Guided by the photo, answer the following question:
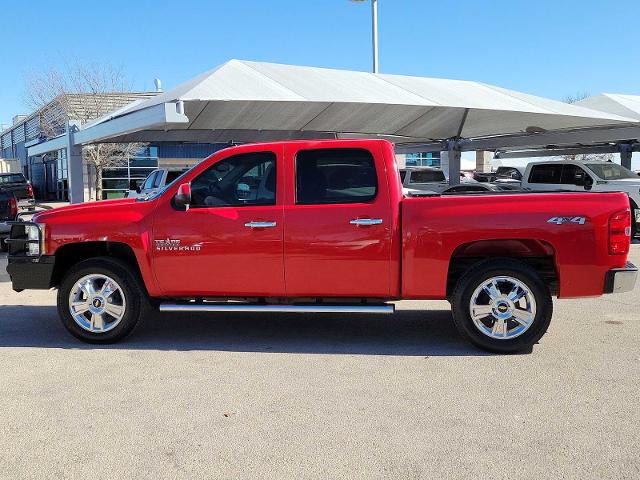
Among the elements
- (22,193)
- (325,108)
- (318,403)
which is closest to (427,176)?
A: (325,108)

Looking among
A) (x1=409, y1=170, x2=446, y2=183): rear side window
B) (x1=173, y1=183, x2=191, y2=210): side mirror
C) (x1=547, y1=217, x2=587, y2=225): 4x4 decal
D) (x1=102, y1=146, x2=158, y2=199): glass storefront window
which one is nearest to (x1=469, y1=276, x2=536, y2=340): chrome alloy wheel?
(x1=547, y1=217, x2=587, y2=225): 4x4 decal

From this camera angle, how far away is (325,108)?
13.1m

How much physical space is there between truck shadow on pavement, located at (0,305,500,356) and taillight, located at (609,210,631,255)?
1435 millimetres

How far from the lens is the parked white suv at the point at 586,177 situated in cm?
1541

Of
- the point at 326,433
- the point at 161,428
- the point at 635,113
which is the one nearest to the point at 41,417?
the point at 161,428

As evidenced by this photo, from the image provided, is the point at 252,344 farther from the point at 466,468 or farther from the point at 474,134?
the point at 474,134

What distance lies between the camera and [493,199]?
17.5 feet

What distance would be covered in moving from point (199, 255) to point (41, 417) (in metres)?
1.96

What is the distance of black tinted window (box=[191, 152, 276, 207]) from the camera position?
563cm

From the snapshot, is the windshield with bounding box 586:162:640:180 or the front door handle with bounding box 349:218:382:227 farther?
the windshield with bounding box 586:162:640:180

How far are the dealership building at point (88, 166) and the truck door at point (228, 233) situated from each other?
21040mm

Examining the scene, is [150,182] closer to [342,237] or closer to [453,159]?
[453,159]

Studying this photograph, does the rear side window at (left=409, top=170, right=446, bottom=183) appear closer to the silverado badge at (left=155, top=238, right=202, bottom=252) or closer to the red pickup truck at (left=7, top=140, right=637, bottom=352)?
the red pickup truck at (left=7, top=140, right=637, bottom=352)

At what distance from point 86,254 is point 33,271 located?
49 cm
